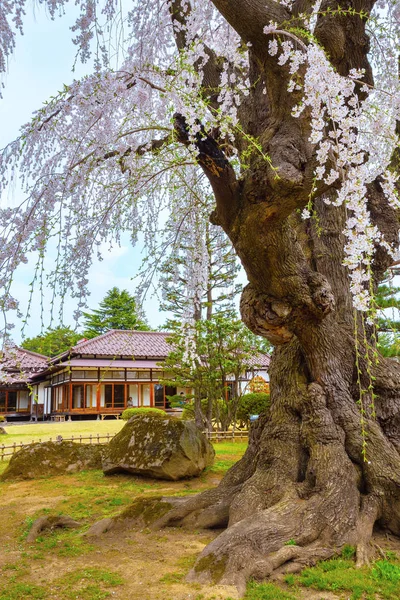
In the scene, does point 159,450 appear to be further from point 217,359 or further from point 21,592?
point 217,359

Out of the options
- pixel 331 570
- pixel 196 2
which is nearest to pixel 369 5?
pixel 196 2

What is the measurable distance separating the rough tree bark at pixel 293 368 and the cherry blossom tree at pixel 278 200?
15 millimetres

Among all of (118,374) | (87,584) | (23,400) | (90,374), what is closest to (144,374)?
(118,374)

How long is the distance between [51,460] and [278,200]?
6801mm

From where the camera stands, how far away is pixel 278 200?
3.50 metres

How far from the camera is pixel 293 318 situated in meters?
4.21

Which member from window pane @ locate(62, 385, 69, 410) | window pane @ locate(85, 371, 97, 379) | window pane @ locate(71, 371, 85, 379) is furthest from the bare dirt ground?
window pane @ locate(62, 385, 69, 410)

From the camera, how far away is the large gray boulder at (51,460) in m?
7.77

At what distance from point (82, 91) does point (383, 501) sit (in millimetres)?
4318

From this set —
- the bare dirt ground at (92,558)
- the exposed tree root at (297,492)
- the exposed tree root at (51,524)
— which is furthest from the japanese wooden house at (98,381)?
the exposed tree root at (297,492)

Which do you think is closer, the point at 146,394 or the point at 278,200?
the point at 278,200

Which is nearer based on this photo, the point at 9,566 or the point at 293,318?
the point at 9,566

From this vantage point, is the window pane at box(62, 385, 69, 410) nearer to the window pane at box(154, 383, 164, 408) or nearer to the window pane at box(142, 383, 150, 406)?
the window pane at box(142, 383, 150, 406)

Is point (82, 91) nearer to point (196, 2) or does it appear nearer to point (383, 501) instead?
point (196, 2)
